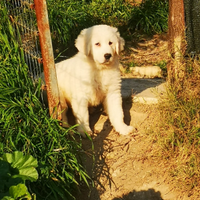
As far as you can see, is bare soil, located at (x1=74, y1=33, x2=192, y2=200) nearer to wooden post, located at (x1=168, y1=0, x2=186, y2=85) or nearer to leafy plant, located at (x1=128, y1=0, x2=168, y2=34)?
wooden post, located at (x1=168, y1=0, x2=186, y2=85)

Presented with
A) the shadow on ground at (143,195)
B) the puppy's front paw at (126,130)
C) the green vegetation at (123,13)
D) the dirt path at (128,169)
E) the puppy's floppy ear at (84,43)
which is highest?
the green vegetation at (123,13)

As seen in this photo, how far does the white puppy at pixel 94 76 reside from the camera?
4.34 meters

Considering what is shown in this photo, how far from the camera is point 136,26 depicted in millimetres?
8398

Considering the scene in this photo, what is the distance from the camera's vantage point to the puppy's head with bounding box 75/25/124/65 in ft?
14.1

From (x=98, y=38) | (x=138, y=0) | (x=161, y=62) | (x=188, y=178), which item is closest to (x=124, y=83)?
(x=161, y=62)

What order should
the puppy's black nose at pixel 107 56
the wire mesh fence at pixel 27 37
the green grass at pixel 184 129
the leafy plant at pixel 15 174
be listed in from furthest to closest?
the puppy's black nose at pixel 107 56, the wire mesh fence at pixel 27 37, the green grass at pixel 184 129, the leafy plant at pixel 15 174

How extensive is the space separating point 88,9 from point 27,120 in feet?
16.2

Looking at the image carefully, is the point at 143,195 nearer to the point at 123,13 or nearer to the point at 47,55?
the point at 47,55

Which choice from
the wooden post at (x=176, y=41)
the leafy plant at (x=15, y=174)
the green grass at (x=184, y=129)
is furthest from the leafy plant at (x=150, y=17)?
the leafy plant at (x=15, y=174)

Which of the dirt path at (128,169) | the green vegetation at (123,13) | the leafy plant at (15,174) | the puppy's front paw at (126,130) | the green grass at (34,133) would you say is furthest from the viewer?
the green vegetation at (123,13)

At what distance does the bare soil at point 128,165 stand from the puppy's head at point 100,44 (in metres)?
0.88

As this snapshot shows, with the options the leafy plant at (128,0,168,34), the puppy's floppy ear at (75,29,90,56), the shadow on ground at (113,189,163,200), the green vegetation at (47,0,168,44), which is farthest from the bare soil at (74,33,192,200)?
the leafy plant at (128,0,168,34)

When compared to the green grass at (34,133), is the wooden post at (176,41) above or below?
above

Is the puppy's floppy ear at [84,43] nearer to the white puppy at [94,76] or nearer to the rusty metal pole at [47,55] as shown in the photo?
the white puppy at [94,76]
